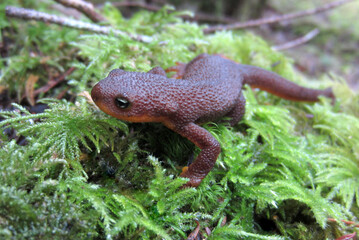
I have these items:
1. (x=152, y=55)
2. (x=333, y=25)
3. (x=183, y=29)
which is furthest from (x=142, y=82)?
(x=333, y=25)

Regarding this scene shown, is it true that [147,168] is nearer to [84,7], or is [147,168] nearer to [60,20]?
[60,20]

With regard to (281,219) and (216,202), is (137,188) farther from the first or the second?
(281,219)

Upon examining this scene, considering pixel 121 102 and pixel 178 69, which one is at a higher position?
pixel 178 69

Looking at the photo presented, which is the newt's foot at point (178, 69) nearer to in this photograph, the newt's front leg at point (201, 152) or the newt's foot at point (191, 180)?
the newt's front leg at point (201, 152)

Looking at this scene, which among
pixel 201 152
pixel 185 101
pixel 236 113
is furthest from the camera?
pixel 236 113

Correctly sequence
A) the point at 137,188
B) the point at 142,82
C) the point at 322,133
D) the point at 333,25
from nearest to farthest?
the point at 137,188, the point at 142,82, the point at 322,133, the point at 333,25

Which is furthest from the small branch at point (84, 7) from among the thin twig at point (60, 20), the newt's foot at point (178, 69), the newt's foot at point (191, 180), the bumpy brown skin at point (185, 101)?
the newt's foot at point (191, 180)

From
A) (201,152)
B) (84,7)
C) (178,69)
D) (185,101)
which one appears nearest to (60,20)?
(84,7)

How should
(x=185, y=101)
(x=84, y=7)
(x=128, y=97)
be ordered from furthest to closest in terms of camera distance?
(x=84, y=7) → (x=185, y=101) → (x=128, y=97)
